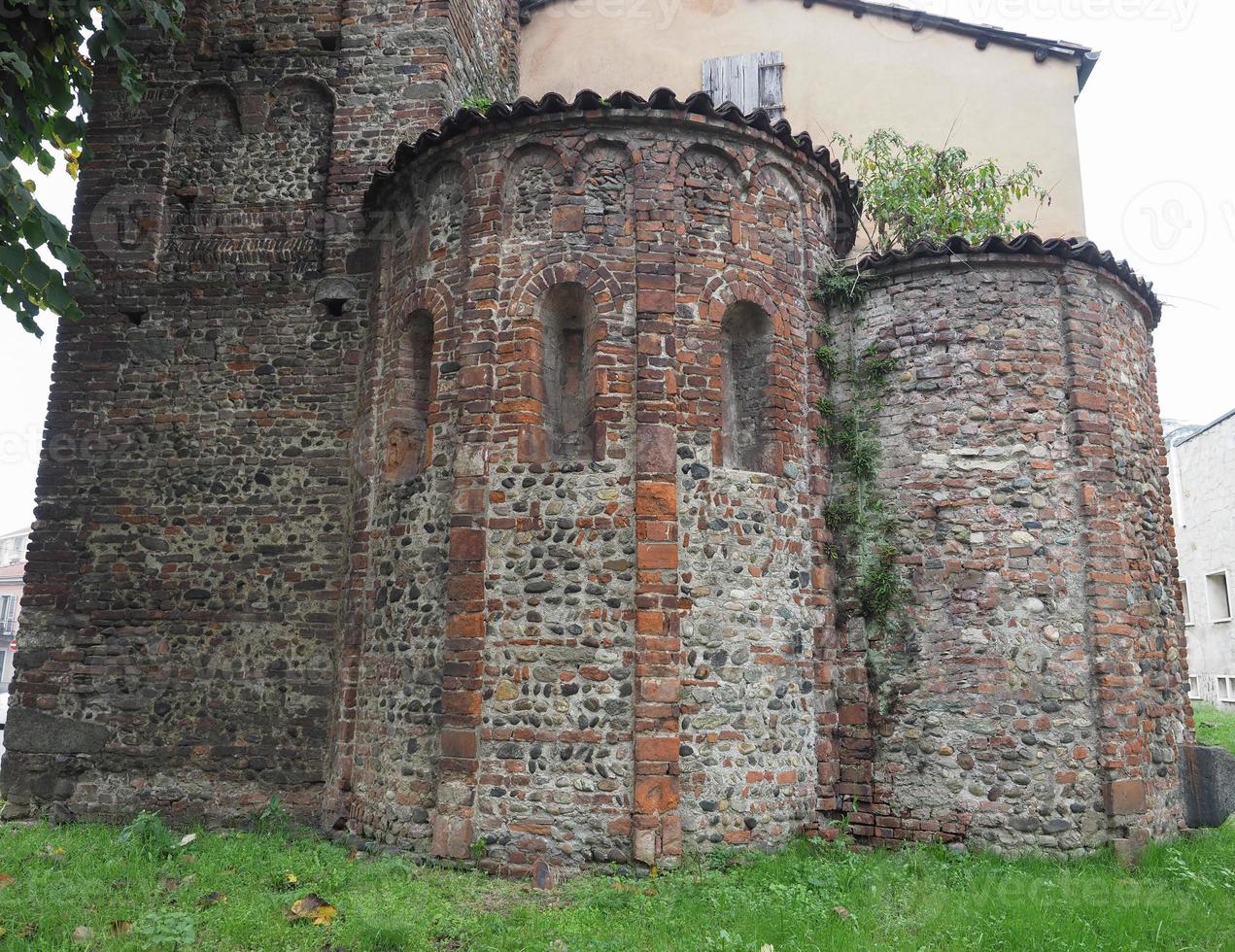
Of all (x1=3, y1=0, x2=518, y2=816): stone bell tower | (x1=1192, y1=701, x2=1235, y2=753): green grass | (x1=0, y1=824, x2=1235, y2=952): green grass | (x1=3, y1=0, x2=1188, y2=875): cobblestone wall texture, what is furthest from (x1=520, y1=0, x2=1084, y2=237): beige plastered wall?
(x1=0, y1=824, x2=1235, y2=952): green grass

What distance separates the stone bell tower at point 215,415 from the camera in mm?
9367

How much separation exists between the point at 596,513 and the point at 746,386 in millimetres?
2007

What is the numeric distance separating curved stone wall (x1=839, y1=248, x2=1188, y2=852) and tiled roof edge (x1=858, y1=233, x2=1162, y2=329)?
0.08 m

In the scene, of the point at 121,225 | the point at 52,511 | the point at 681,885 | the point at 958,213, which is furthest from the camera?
the point at 958,213

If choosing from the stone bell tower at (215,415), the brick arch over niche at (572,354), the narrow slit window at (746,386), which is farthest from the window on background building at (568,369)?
the stone bell tower at (215,415)

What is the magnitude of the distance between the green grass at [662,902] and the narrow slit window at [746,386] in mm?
3383

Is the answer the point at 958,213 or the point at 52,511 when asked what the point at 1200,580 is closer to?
the point at 958,213

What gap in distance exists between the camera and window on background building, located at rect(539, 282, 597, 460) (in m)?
8.12

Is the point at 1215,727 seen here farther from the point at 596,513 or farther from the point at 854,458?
the point at 596,513

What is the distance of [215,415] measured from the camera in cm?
1006

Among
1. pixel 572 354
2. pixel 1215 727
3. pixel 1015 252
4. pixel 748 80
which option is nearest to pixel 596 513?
pixel 572 354

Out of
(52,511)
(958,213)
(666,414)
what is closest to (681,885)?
(666,414)

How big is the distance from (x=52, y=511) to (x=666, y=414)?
6.89 meters

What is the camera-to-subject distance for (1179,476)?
77.2 ft
